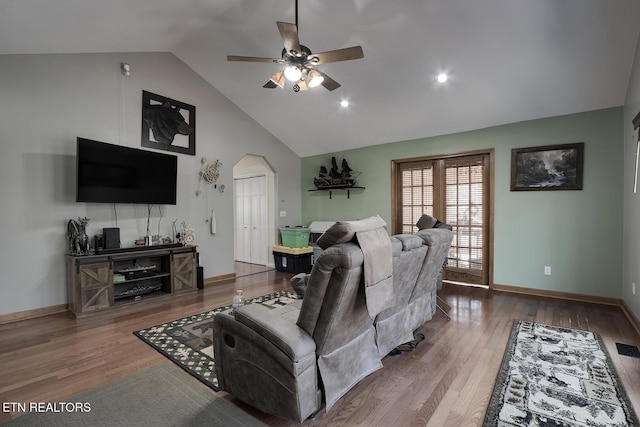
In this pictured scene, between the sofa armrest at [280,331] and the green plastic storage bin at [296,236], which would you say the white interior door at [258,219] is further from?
the sofa armrest at [280,331]

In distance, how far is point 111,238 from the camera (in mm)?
4066

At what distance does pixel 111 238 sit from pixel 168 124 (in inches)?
76.0

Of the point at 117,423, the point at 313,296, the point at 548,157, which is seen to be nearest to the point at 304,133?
the point at 548,157

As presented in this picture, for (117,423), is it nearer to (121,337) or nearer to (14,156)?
(121,337)

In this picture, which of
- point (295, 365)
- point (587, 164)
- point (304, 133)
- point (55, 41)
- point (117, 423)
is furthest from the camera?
point (304, 133)

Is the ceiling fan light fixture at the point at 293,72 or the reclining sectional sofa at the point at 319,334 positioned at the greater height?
the ceiling fan light fixture at the point at 293,72

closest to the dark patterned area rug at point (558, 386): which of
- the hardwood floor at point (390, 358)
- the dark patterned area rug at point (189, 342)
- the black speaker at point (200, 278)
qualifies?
the hardwood floor at point (390, 358)

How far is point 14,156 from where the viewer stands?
3.47 m

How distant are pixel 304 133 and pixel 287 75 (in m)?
3.16

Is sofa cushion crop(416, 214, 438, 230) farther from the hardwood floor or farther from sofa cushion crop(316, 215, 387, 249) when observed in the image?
sofa cushion crop(316, 215, 387, 249)

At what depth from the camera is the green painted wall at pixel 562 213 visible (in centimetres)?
393

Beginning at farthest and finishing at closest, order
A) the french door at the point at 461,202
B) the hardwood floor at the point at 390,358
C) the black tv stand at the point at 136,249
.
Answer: the french door at the point at 461,202 < the black tv stand at the point at 136,249 < the hardwood floor at the point at 390,358

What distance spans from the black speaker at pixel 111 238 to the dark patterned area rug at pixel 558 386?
175 inches

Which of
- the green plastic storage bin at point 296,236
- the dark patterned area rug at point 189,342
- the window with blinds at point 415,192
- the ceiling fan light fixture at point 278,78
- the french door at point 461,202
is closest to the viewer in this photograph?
the dark patterned area rug at point 189,342
